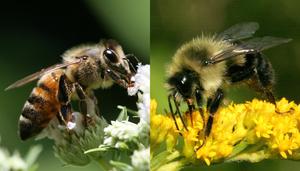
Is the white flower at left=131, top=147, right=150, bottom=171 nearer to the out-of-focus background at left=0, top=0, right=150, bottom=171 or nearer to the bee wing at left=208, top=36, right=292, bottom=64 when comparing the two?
the bee wing at left=208, top=36, right=292, bottom=64

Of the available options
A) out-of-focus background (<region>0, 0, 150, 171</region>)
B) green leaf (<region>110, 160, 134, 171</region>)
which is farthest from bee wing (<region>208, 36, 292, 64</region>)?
out-of-focus background (<region>0, 0, 150, 171</region>)

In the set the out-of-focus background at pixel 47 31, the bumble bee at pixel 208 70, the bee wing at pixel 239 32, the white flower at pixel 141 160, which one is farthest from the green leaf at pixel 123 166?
the out-of-focus background at pixel 47 31

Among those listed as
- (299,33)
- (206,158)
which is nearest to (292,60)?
(299,33)

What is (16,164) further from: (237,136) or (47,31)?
(47,31)

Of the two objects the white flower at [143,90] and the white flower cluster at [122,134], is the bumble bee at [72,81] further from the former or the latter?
the white flower cluster at [122,134]

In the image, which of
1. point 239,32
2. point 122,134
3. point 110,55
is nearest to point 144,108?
point 122,134
